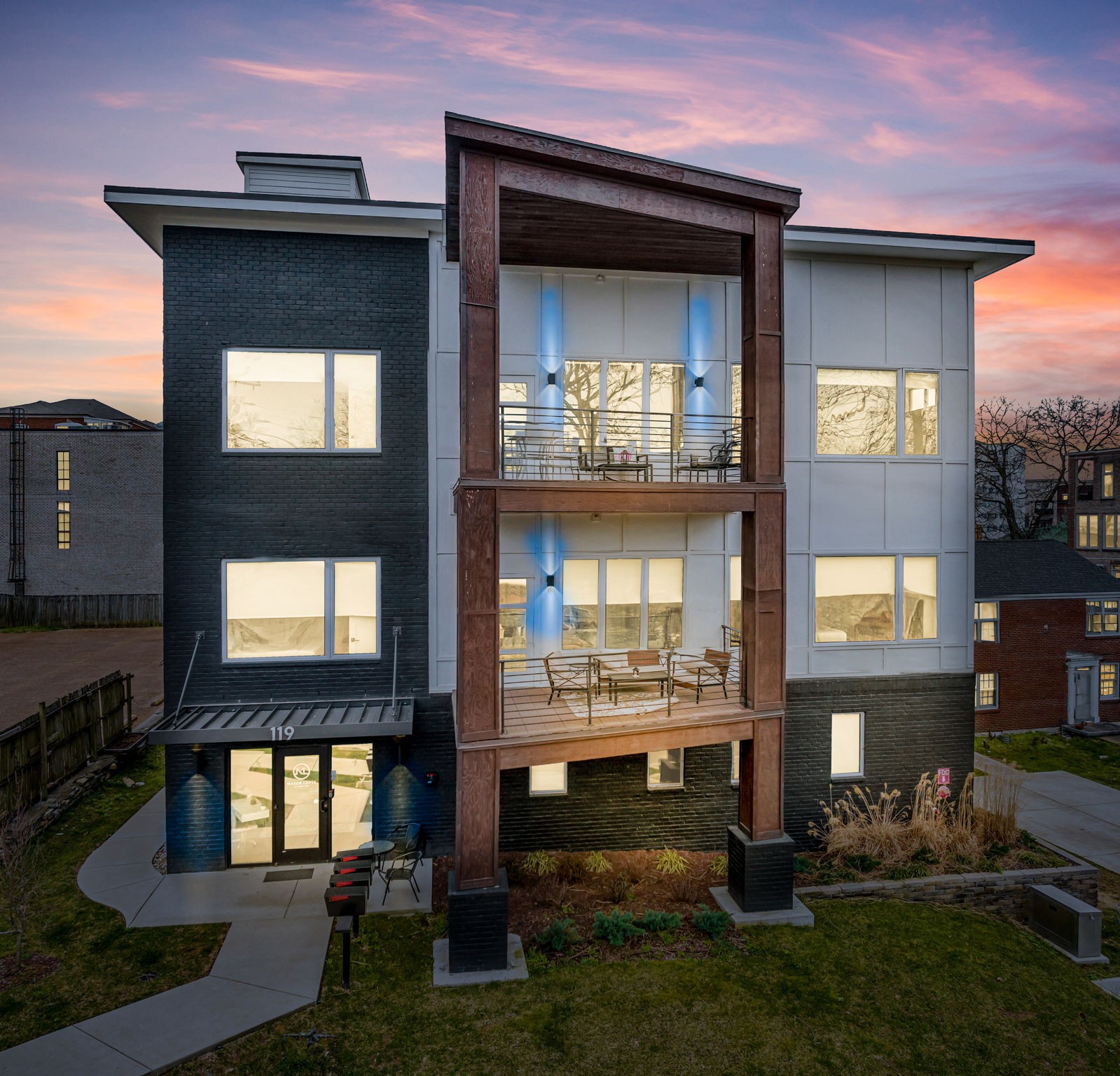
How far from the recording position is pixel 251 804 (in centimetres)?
1094

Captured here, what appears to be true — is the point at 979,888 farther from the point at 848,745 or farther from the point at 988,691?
the point at 988,691

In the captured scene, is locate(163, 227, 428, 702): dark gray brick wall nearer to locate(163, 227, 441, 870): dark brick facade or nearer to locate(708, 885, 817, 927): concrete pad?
locate(163, 227, 441, 870): dark brick facade

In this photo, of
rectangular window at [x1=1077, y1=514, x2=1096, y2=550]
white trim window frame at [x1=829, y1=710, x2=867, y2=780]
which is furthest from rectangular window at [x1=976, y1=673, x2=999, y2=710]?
rectangular window at [x1=1077, y1=514, x2=1096, y2=550]

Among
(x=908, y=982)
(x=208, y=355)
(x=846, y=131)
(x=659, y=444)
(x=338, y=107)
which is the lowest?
(x=908, y=982)

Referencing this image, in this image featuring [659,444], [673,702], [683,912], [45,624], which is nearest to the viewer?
[683,912]

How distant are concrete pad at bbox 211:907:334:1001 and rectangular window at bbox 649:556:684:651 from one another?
21.7 ft

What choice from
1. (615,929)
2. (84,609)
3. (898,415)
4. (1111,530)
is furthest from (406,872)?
(1111,530)

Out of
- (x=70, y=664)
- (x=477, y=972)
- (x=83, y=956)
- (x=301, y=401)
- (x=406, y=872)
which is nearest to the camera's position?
(x=477, y=972)

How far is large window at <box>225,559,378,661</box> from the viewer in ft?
35.7

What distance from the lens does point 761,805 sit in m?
9.64

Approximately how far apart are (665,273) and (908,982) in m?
11.0

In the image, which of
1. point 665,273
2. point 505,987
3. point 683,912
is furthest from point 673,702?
point 665,273

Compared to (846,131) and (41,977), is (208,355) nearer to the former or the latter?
(41,977)

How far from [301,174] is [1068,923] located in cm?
1710
